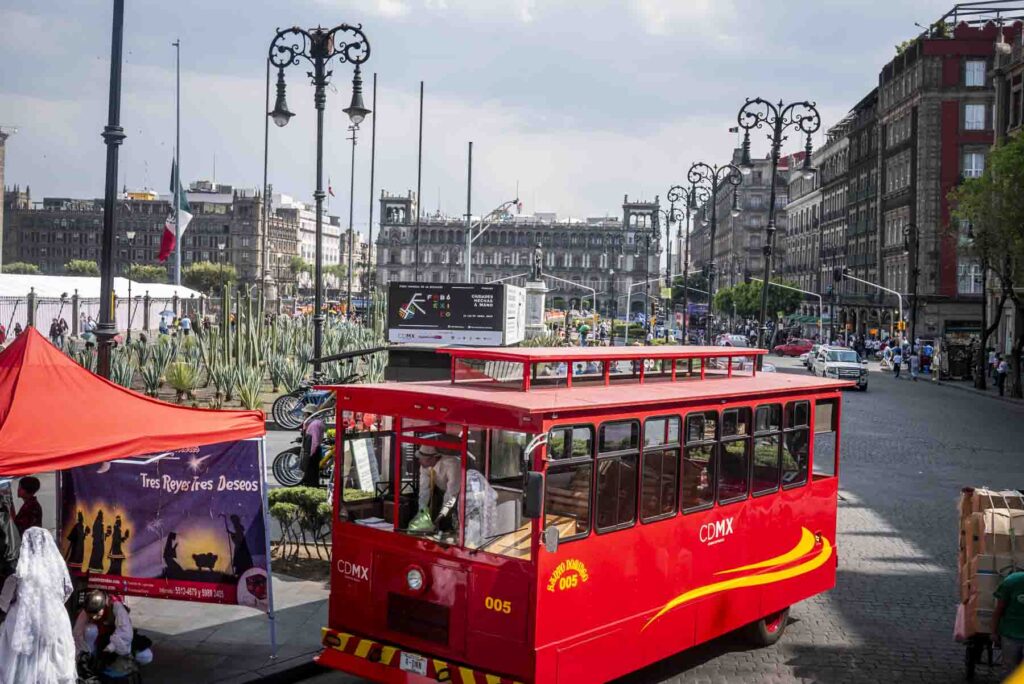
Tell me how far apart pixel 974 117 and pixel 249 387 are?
5776 cm

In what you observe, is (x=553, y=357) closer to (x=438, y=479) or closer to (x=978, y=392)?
(x=438, y=479)

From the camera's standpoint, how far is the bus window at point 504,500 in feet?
25.5

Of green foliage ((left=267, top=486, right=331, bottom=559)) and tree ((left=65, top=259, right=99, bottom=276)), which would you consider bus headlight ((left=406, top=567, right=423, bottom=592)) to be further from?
tree ((left=65, top=259, right=99, bottom=276))

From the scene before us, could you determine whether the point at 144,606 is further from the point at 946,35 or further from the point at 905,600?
the point at 946,35

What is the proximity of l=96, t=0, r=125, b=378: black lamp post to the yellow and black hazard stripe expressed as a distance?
4.70 metres

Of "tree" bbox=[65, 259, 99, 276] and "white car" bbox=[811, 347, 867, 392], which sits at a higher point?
"tree" bbox=[65, 259, 99, 276]

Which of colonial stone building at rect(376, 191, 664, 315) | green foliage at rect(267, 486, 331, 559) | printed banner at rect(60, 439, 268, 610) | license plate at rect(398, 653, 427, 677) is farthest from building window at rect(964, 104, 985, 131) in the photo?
colonial stone building at rect(376, 191, 664, 315)

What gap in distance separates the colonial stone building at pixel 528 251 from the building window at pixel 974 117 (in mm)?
108558

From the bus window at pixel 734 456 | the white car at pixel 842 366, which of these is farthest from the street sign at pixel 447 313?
the bus window at pixel 734 456

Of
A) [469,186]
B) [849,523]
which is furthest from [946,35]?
[849,523]

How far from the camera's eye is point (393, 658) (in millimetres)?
8172

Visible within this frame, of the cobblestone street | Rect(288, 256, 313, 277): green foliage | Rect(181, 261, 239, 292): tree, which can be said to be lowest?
the cobblestone street

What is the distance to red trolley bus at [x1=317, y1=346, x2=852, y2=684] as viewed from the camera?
771 centimetres

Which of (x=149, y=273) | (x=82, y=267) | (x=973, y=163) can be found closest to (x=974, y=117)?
(x=973, y=163)
